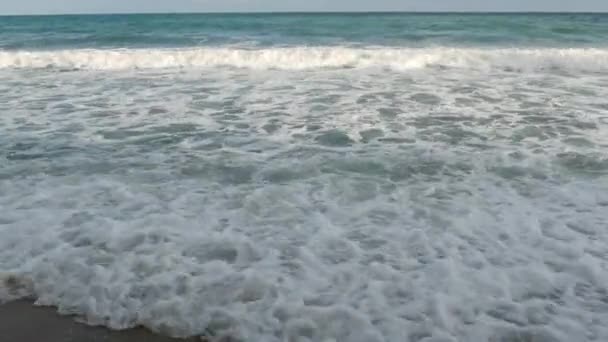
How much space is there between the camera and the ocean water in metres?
3.45

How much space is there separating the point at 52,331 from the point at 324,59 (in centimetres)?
1439

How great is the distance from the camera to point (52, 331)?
3.24 m

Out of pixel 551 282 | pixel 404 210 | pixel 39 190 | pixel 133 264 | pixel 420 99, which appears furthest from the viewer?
pixel 420 99

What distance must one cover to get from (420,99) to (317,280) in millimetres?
6811

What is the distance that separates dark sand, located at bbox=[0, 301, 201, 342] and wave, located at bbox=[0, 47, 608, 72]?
12.9 meters

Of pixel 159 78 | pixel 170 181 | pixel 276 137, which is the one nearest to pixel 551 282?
pixel 170 181

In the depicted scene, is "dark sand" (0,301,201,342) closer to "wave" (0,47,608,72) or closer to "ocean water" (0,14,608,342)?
"ocean water" (0,14,608,342)

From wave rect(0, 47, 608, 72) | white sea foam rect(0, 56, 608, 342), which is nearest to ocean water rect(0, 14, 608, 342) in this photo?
white sea foam rect(0, 56, 608, 342)

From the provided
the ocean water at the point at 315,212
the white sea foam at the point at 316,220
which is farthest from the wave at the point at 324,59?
the white sea foam at the point at 316,220

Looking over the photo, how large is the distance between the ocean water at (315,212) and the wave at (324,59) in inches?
202

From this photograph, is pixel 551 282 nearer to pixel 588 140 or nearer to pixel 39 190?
pixel 588 140

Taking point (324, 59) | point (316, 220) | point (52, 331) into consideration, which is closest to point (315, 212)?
point (316, 220)

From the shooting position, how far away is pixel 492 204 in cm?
499

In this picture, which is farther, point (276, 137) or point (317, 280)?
point (276, 137)
